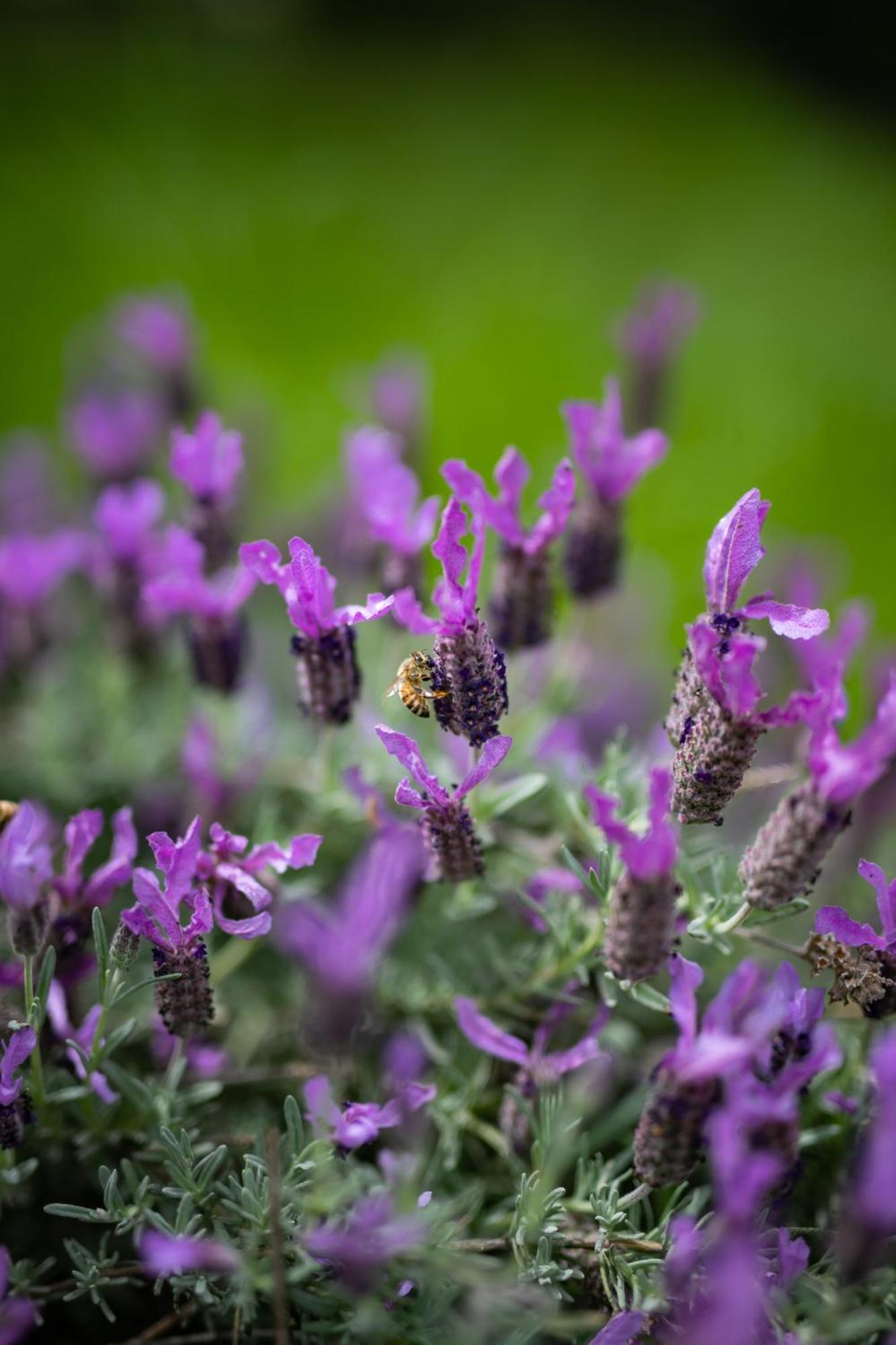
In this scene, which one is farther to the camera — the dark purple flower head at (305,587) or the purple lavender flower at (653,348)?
the purple lavender flower at (653,348)

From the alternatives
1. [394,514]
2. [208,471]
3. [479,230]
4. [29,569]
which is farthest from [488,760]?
[479,230]

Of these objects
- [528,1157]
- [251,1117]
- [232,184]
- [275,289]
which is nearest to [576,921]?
[528,1157]

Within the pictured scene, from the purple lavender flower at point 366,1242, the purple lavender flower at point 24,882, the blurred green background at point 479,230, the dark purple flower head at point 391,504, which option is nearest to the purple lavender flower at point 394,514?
the dark purple flower head at point 391,504

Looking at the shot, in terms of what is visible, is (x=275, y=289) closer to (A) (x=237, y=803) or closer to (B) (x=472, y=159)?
(B) (x=472, y=159)

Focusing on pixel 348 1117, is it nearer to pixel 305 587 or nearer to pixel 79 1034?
pixel 79 1034

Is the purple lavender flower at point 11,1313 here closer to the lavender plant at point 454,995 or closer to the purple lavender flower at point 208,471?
the lavender plant at point 454,995

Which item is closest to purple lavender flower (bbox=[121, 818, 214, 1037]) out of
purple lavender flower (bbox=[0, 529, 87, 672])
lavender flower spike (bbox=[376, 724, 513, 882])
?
lavender flower spike (bbox=[376, 724, 513, 882])
